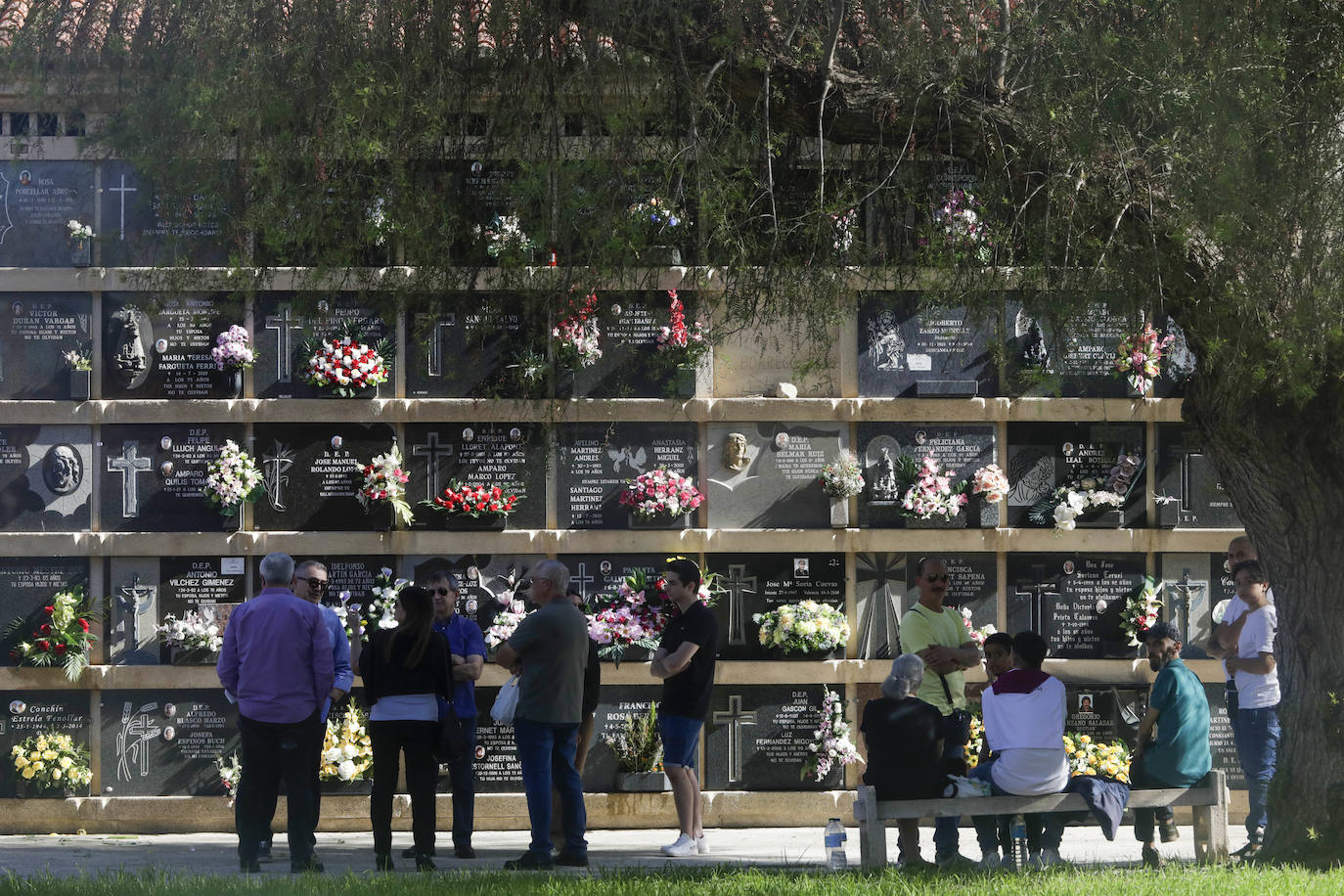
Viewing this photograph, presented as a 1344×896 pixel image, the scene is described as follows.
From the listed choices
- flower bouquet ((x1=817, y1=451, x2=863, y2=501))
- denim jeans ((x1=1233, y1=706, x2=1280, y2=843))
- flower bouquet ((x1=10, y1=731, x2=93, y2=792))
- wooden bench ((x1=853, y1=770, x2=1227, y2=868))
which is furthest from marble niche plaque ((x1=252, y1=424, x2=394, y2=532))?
denim jeans ((x1=1233, y1=706, x2=1280, y2=843))

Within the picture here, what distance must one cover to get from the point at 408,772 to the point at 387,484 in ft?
8.10

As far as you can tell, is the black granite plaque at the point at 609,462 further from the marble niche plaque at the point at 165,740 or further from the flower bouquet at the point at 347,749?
the marble niche plaque at the point at 165,740

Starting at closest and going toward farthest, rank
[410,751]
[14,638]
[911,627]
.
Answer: [410,751], [911,627], [14,638]

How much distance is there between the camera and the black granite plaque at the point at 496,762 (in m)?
8.25

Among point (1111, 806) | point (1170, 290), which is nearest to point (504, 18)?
point (1170, 290)

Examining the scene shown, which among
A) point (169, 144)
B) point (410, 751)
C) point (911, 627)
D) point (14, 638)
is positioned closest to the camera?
point (169, 144)

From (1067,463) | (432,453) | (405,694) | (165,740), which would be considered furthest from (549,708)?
(1067,463)

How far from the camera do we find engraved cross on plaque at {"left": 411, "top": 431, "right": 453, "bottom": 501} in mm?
8453

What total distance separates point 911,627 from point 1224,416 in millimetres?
1717

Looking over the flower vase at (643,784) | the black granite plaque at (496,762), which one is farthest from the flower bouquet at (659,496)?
the flower vase at (643,784)

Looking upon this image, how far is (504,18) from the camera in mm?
5562

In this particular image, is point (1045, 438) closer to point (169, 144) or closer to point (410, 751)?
point (410, 751)

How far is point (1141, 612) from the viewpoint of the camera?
334 inches

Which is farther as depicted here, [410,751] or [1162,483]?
[1162,483]
